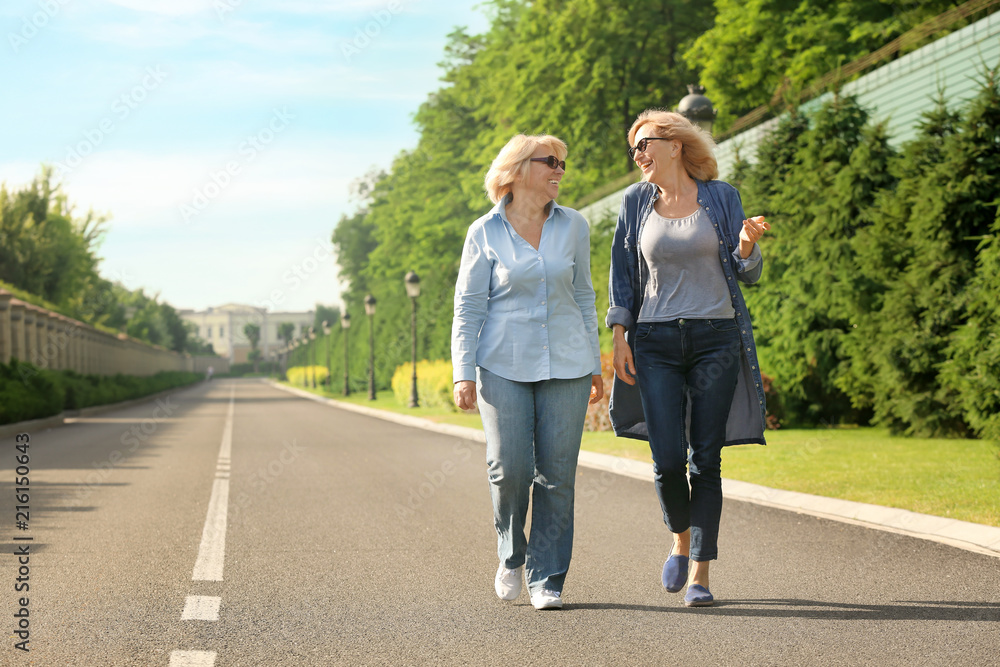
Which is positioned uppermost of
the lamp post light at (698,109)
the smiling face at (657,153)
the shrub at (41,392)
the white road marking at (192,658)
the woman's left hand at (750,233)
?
the lamp post light at (698,109)

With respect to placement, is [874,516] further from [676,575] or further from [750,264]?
[750,264]

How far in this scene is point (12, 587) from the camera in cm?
477

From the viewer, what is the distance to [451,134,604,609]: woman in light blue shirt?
14.1ft

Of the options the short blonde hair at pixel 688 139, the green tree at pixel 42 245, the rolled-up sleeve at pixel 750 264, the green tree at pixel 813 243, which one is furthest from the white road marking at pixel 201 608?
the green tree at pixel 42 245

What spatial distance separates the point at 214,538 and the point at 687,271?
3834 mm

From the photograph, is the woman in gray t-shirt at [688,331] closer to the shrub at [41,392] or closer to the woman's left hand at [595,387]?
the woman's left hand at [595,387]

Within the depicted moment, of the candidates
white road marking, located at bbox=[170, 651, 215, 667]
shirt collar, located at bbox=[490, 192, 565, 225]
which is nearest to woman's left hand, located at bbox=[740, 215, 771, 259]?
shirt collar, located at bbox=[490, 192, 565, 225]

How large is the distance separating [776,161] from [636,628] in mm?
13264

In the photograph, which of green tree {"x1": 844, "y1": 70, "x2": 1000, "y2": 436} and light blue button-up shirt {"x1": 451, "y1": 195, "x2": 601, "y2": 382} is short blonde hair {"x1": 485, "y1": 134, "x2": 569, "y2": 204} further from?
green tree {"x1": 844, "y1": 70, "x2": 1000, "y2": 436}

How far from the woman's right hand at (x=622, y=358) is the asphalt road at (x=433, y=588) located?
1.08 metres

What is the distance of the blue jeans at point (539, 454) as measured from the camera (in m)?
4.31

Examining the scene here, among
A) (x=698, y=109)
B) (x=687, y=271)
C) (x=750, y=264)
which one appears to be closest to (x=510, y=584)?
(x=687, y=271)

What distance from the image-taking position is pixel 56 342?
3578cm

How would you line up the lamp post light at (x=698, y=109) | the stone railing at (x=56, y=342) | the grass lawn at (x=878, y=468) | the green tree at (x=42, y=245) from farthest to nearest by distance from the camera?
the green tree at (x=42, y=245)
the stone railing at (x=56, y=342)
the lamp post light at (x=698, y=109)
the grass lawn at (x=878, y=468)
